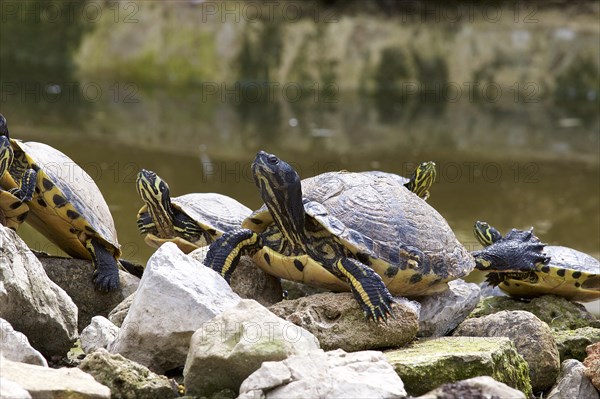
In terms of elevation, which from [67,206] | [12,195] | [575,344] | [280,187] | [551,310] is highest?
[280,187]

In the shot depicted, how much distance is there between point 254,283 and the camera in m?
4.49

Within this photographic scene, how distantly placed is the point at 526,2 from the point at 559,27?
962mm

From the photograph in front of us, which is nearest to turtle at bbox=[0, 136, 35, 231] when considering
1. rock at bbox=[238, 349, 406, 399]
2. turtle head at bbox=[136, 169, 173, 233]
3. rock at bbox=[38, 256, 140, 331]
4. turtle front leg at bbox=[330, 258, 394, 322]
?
rock at bbox=[38, 256, 140, 331]

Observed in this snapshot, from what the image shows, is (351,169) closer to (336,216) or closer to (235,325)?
(336,216)

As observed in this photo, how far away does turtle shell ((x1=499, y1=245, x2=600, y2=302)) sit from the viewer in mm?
5176

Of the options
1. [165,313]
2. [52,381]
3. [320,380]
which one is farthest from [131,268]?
[320,380]

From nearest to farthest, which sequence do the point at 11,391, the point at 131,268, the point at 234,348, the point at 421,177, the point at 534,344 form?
1. the point at 11,391
2. the point at 234,348
3. the point at 534,344
4. the point at 131,268
5. the point at 421,177

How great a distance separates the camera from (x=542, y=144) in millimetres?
12445

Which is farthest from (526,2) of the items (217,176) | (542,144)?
(217,176)

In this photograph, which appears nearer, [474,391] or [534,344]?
[474,391]

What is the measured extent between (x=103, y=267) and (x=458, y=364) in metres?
1.97

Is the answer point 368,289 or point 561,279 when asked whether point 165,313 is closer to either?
point 368,289

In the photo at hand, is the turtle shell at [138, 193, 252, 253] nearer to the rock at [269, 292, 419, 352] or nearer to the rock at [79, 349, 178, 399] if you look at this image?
the rock at [269, 292, 419, 352]

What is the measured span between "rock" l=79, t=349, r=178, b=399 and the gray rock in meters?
0.45
